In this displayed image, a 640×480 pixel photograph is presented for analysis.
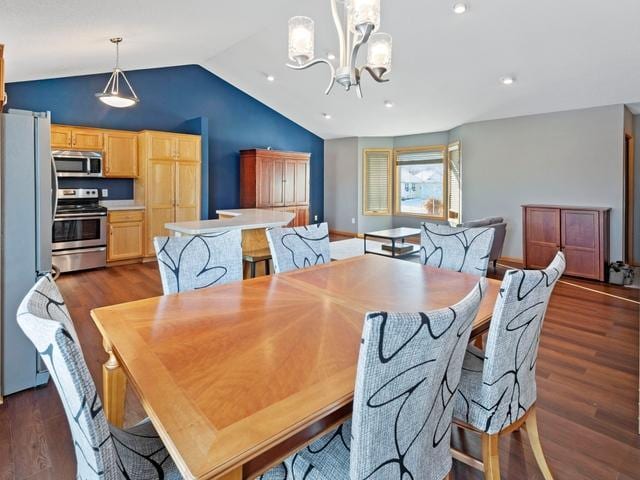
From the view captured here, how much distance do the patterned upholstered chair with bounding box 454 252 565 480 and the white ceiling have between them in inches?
139

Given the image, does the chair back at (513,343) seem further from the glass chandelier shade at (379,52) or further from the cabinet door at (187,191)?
the cabinet door at (187,191)

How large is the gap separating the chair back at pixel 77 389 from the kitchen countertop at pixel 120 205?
17.9ft

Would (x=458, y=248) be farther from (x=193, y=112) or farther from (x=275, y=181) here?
(x=193, y=112)

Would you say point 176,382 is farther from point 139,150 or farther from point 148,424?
point 139,150

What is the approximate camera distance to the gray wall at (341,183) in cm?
887

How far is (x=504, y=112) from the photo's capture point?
19.7 ft

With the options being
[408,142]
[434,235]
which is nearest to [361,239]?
[408,142]

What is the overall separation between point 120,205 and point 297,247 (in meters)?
4.76

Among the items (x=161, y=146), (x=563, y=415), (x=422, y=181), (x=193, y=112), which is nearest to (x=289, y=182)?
(x=193, y=112)

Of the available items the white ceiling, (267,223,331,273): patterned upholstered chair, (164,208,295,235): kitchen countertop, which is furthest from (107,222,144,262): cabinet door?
(267,223,331,273): patterned upholstered chair

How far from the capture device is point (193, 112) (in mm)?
7039

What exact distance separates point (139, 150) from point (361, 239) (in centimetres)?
475

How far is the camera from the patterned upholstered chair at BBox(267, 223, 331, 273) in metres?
2.41

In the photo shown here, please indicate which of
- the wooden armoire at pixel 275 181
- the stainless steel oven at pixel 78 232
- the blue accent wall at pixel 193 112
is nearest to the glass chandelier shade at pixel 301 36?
the stainless steel oven at pixel 78 232
